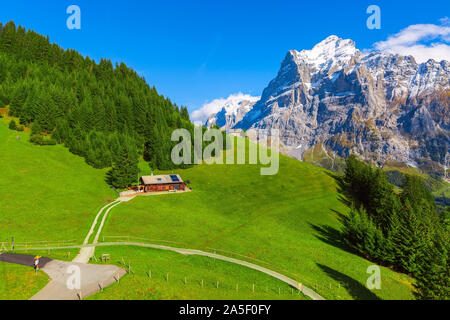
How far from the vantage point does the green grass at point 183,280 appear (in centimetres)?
2666

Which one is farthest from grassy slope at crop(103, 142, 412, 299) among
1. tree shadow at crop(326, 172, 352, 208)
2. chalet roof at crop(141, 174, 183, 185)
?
chalet roof at crop(141, 174, 183, 185)

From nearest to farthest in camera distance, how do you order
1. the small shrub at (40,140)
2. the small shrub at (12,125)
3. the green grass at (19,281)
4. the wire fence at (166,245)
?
the green grass at (19,281) → the wire fence at (166,245) → the small shrub at (40,140) → the small shrub at (12,125)

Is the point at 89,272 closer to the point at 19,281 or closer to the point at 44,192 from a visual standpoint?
the point at 19,281

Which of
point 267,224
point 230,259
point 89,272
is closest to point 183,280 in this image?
point 89,272

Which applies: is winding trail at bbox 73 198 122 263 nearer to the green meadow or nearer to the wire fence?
the green meadow

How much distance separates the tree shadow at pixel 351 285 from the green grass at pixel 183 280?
1138 cm

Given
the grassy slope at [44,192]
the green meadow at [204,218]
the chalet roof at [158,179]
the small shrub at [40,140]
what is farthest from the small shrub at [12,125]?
the chalet roof at [158,179]

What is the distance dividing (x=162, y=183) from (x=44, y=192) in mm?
33003

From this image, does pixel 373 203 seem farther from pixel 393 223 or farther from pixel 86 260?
pixel 86 260

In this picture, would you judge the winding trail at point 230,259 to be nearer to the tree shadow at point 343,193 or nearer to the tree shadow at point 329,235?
the tree shadow at point 329,235

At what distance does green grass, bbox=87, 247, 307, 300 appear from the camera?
87.5ft

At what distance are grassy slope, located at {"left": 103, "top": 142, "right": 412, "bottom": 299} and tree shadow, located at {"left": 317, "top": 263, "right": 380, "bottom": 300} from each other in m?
0.11

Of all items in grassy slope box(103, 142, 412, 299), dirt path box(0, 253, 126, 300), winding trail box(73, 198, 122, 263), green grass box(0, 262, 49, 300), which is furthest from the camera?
grassy slope box(103, 142, 412, 299)

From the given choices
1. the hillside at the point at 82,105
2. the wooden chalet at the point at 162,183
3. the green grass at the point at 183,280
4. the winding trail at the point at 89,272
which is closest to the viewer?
the winding trail at the point at 89,272
